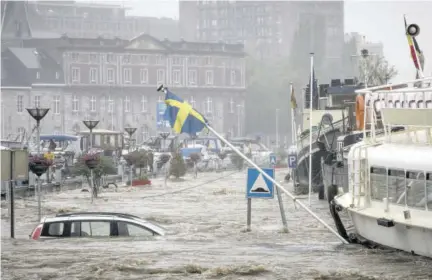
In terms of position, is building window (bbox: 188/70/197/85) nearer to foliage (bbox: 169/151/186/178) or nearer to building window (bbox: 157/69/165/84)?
building window (bbox: 157/69/165/84)

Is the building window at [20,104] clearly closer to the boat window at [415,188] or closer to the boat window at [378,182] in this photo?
the boat window at [378,182]

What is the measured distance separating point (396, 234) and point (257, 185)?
24.4ft

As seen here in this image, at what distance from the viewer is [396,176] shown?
21.9 meters

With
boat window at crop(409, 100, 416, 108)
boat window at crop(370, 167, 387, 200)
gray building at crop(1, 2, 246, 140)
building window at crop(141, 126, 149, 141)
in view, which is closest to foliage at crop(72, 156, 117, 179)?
boat window at crop(370, 167, 387, 200)

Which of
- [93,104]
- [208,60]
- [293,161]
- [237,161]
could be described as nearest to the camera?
[293,161]

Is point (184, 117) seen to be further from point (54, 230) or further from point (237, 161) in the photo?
point (237, 161)

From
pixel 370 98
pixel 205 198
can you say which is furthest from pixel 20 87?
pixel 370 98

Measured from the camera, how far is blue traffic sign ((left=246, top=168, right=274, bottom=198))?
28.9m

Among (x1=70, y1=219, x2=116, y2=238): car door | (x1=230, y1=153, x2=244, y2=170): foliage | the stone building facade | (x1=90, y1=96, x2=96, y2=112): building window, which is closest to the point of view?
(x1=70, y1=219, x2=116, y2=238): car door

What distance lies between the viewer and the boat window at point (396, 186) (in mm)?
21641

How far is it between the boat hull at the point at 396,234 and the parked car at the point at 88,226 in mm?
3866

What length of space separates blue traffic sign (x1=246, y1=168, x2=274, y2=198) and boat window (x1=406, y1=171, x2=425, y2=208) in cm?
767

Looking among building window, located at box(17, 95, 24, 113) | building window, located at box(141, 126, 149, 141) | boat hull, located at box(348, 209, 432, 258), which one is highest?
building window, located at box(17, 95, 24, 113)

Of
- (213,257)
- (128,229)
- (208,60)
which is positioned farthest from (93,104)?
(213,257)
